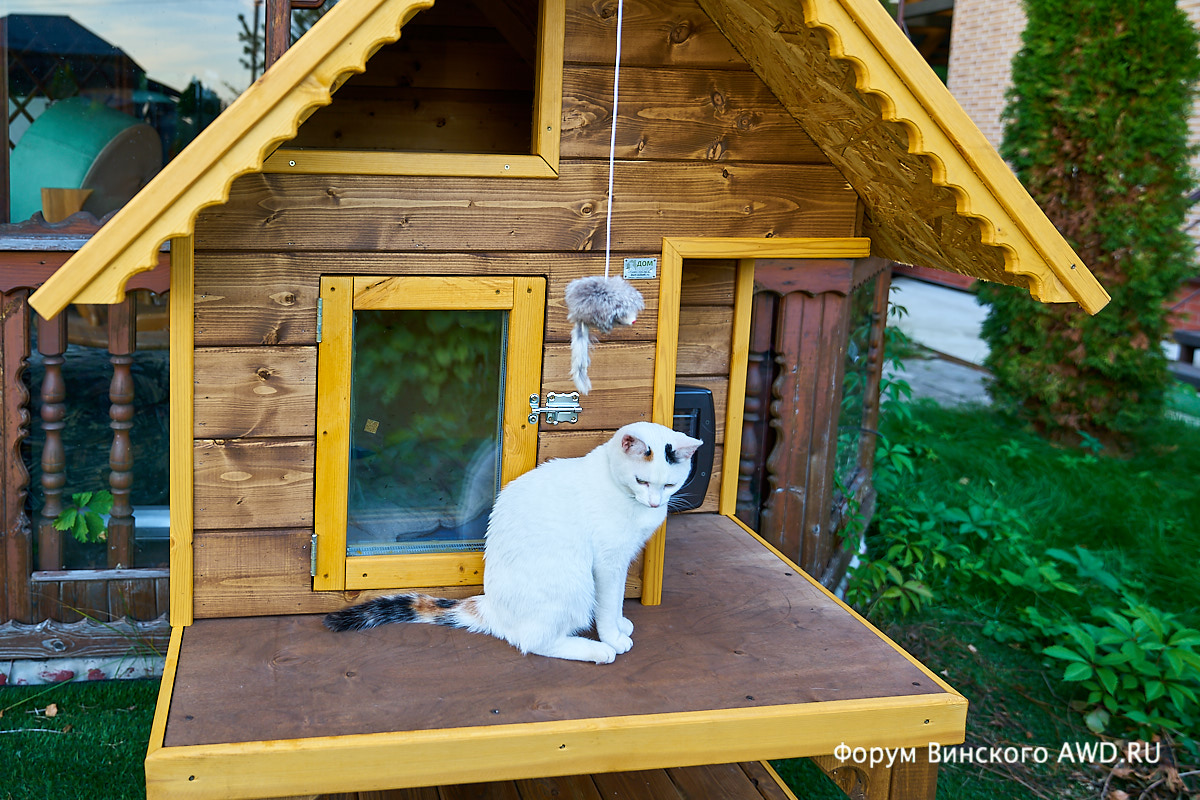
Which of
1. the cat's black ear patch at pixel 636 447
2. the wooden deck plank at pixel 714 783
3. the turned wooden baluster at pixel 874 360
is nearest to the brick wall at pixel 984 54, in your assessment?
the turned wooden baluster at pixel 874 360

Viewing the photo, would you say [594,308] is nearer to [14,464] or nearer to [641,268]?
[641,268]

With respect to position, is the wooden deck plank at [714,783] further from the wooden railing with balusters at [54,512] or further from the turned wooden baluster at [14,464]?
the turned wooden baluster at [14,464]

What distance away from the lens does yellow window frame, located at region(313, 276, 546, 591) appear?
2.37 meters

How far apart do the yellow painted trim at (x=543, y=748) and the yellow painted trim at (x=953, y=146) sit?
101 centimetres

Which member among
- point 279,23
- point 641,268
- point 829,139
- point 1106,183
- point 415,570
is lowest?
point 415,570

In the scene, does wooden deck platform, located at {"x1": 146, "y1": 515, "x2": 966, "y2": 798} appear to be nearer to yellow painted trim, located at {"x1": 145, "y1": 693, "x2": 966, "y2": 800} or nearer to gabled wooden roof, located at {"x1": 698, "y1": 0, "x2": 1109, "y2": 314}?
yellow painted trim, located at {"x1": 145, "y1": 693, "x2": 966, "y2": 800}

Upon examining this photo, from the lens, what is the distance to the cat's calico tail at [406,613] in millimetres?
2455

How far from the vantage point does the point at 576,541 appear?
237 centimetres

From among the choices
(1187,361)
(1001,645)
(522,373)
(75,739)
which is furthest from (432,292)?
(1187,361)

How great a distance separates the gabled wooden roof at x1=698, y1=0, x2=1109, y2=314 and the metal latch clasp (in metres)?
0.94

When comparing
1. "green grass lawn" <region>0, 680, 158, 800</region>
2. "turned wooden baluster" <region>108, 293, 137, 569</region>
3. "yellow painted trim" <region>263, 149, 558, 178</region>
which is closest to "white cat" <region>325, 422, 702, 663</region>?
"yellow painted trim" <region>263, 149, 558, 178</region>

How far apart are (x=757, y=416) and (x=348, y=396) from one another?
76.8 inches

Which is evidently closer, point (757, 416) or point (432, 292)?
point (432, 292)

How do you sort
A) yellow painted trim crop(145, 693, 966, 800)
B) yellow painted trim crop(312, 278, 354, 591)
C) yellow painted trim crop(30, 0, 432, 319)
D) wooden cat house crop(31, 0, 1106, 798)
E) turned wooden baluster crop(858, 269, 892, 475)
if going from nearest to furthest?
yellow painted trim crop(30, 0, 432, 319), yellow painted trim crop(145, 693, 966, 800), wooden cat house crop(31, 0, 1106, 798), yellow painted trim crop(312, 278, 354, 591), turned wooden baluster crop(858, 269, 892, 475)
